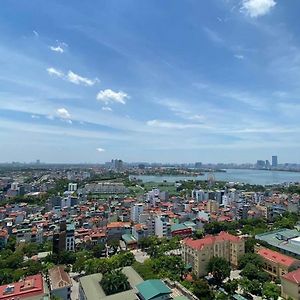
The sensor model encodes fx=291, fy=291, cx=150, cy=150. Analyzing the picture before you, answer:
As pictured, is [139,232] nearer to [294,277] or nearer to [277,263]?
[277,263]

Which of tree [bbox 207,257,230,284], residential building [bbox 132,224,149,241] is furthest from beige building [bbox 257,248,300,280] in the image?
residential building [bbox 132,224,149,241]

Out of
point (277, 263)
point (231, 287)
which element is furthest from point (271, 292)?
point (277, 263)

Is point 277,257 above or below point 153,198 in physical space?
below

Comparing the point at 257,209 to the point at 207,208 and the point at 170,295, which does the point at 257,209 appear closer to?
the point at 207,208

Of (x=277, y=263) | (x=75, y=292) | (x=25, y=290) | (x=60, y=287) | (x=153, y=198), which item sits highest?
(x=153, y=198)

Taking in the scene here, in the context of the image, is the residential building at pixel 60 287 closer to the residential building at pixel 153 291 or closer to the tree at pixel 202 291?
the residential building at pixel 153 291

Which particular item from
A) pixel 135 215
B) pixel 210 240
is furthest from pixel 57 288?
pixel 135 215

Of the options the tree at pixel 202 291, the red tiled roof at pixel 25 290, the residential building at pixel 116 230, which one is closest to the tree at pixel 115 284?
the red tiled roof at pixel 25 290
